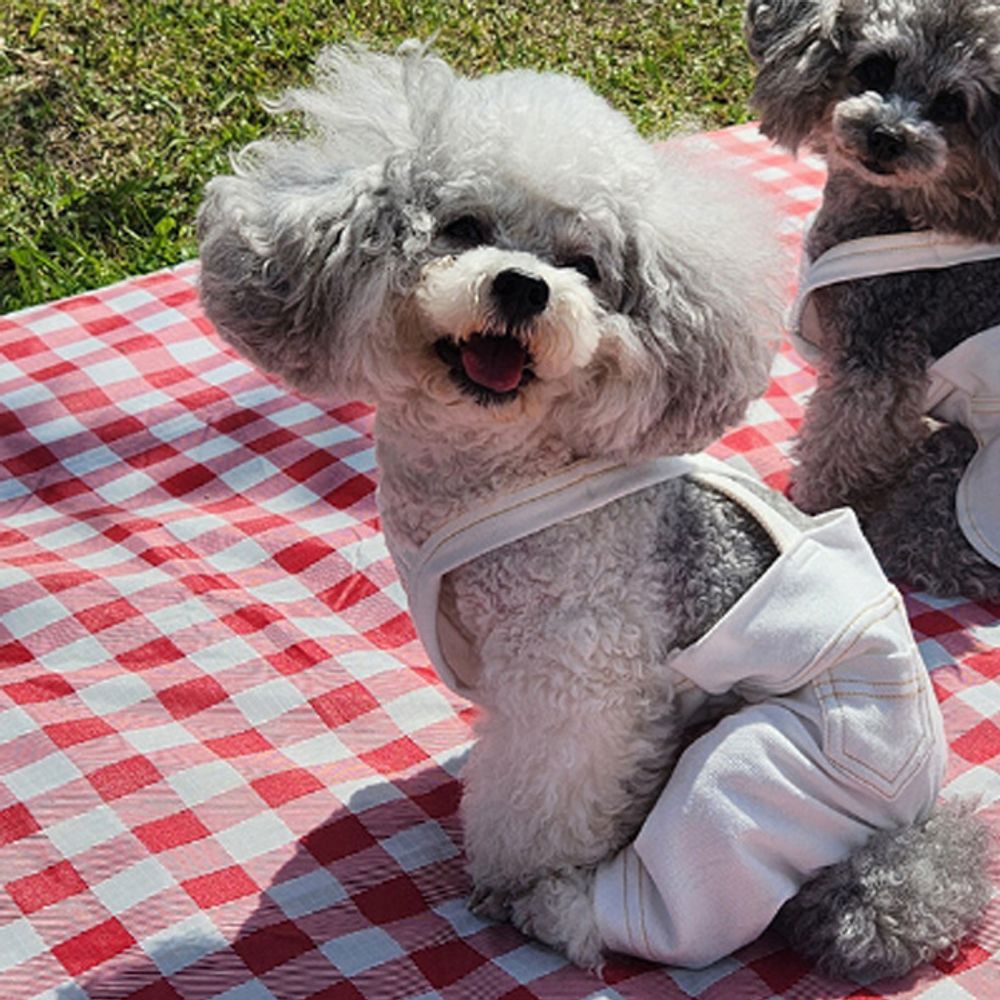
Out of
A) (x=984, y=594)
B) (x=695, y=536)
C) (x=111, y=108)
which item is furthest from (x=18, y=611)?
(x=111, y=108)

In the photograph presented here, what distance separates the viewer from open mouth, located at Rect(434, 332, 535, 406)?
68.3 inches

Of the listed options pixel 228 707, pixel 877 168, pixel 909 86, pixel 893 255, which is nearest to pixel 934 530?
pixel 893 255

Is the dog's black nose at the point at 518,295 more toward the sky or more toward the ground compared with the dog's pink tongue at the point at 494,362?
more toward the sky

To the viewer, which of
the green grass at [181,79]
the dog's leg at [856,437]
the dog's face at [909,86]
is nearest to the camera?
the dog's face at [909,86]

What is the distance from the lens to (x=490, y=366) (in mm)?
1743

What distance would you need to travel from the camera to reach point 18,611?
2.61 meters

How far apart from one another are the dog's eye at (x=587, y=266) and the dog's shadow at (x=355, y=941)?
844 millimetres

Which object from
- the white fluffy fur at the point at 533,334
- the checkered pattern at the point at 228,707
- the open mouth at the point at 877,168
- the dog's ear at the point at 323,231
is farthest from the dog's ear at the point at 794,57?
the dog's ear at the point at 323,231

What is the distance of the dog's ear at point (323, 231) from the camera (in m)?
1.76

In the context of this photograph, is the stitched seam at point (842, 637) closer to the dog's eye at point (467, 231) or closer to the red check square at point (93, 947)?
the dog's eye at point (467, 231)

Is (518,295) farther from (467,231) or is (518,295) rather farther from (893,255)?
(893,255)

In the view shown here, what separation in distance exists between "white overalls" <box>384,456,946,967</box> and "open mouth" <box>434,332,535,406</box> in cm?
17

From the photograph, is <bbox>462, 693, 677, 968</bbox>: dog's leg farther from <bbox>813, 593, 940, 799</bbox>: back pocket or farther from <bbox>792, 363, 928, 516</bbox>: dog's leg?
<bbox>792, 363, 928, 516</bbox>: dog's leg

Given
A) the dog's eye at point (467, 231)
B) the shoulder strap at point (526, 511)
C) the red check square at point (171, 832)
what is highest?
the dog's eye at point (467, 231)
